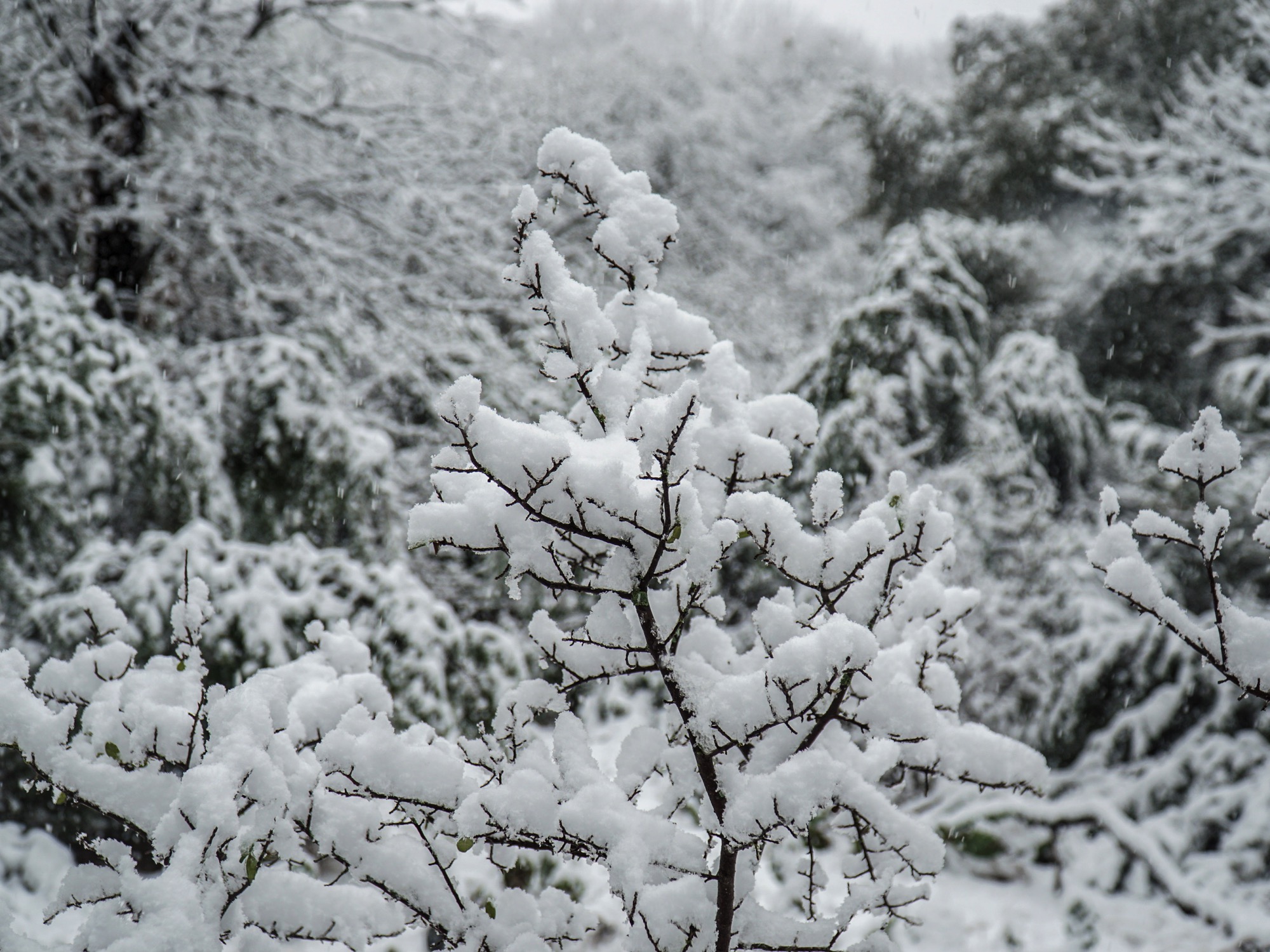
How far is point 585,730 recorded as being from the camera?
3.95 feet

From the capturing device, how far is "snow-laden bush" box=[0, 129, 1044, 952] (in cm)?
101

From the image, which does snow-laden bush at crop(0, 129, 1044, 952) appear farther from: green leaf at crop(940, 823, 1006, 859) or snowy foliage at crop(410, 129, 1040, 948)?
green leaf at crop(940, 823, 1006, 859)

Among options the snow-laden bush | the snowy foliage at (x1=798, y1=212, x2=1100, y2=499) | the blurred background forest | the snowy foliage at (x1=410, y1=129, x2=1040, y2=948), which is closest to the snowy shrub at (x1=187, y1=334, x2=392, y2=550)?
the blurred background forest

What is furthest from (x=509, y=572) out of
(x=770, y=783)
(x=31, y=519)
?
(x=31, y=519)

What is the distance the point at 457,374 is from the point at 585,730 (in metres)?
3.80

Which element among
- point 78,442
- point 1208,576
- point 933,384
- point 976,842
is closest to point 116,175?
point 78,442

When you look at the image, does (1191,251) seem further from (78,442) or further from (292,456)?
(78,442)

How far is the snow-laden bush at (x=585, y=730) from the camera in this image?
39.9 inches

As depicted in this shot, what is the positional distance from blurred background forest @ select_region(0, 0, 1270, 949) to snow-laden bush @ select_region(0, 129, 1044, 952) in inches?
14.0

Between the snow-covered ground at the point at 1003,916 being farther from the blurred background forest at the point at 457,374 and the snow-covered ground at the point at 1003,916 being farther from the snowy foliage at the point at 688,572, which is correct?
the snowy foliage at the point at 688,572

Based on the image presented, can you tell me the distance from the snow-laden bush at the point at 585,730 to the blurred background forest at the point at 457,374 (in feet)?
1.16

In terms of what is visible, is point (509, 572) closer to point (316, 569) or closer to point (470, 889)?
point (470, 889)

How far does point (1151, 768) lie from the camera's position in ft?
11.2

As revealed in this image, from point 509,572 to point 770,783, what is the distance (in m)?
0.42
